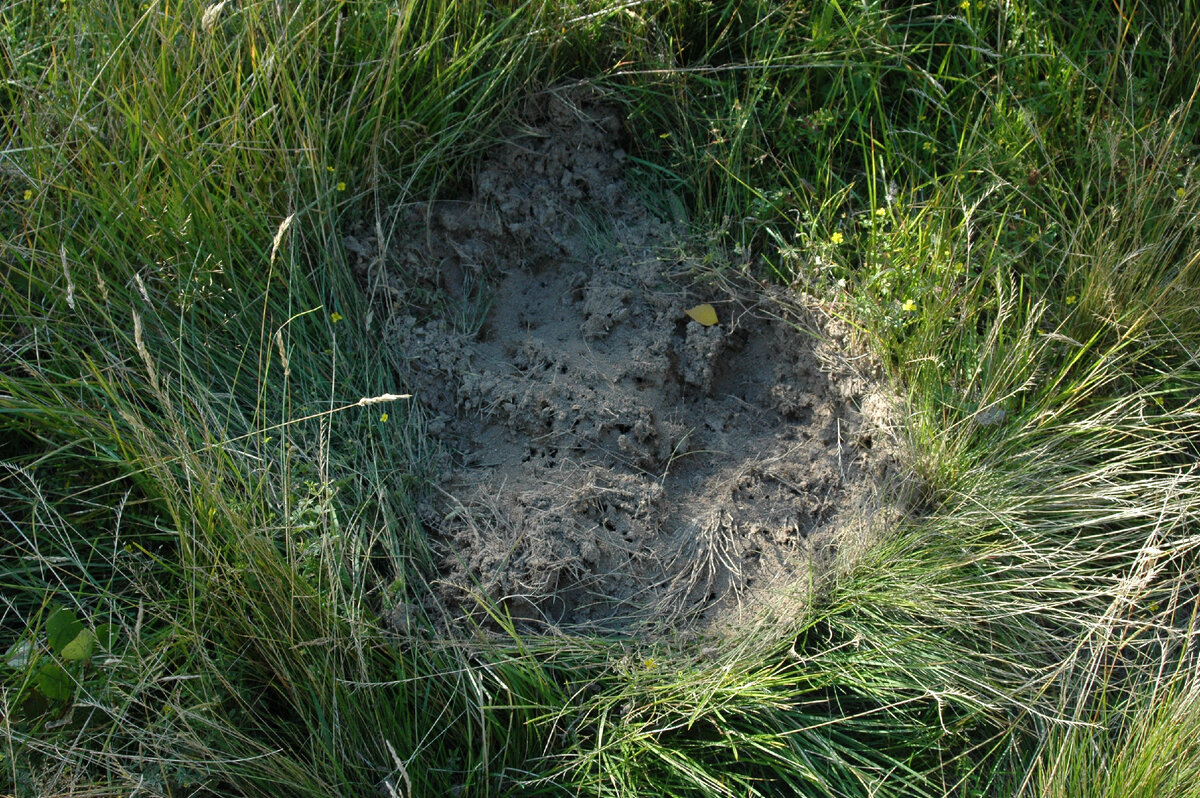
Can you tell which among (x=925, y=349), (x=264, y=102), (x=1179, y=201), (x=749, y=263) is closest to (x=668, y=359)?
(x=749, y=263)

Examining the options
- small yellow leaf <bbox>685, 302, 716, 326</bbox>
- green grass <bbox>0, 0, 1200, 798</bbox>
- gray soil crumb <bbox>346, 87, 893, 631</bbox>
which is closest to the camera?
green grass <bbox>0, 0, 1200, 798</bbox>

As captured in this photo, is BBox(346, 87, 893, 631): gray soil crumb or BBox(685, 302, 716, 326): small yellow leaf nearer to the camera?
BBox(346, 87, 893, 631): gray soil crumb

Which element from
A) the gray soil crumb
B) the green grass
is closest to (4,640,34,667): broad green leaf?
the green grass

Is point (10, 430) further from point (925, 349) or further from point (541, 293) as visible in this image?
point (925, 349)

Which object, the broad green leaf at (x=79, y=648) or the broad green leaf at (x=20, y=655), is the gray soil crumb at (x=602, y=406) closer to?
the broad green leaf at (x=79, y=648)

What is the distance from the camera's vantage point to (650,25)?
269 cm

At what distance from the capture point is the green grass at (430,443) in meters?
A: 1.88

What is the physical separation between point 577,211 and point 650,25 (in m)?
0.59

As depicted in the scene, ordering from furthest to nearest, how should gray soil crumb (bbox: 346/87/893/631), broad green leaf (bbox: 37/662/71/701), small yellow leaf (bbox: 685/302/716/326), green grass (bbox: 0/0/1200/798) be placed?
small yellow leaf (bbox: 685/302/716/326) → gray soil crumb (bbox: 346/87/893/631) → green grass (bbox: 0/0/1200/798) → broad green leaf (bbox: 37/662/71/701)

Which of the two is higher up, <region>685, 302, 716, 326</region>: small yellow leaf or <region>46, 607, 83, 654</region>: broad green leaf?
<region>685, 302, 716, 326</region>: small yellow leaf

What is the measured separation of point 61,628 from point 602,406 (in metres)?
1.26

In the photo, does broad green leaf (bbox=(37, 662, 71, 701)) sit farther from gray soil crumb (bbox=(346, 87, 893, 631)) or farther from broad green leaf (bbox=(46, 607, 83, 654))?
gray soil crumb (bbox=(346, 87, 893, 631))

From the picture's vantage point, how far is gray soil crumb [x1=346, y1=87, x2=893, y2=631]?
85.0 inches

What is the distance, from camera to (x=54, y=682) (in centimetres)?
178
